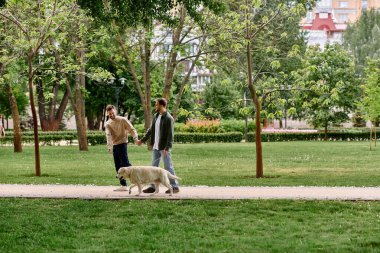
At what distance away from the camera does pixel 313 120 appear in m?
56.5

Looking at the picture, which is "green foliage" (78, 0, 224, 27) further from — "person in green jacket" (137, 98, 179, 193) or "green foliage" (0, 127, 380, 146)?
"green foliage" (0, 127, 380, 146)

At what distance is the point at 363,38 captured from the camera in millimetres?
75625

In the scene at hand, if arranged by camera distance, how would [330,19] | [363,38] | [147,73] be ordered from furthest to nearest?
[330,19] → [363,38] → [147,73]

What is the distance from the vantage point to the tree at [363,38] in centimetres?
7350

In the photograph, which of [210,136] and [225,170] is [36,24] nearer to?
[225,170]

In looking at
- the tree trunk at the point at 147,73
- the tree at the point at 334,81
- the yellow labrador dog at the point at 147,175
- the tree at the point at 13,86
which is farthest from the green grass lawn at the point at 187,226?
the tree at the point at 334,81

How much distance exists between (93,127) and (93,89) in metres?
7.75

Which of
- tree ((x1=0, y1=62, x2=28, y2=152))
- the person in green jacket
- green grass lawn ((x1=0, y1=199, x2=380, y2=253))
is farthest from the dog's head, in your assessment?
tree ((x1=0, y1=62, x2=28, y2=152))

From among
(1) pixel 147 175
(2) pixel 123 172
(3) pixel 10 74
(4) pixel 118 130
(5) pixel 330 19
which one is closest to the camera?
(1) pixel 147 175

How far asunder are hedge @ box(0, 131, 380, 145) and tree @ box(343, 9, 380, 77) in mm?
22001

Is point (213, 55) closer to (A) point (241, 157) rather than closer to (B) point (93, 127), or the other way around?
(A) point (241, 157)

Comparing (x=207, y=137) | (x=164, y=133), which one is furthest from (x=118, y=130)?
(x=207, y=137)

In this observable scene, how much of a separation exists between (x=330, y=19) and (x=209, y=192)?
10399 cm

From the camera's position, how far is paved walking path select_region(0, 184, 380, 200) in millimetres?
13133
